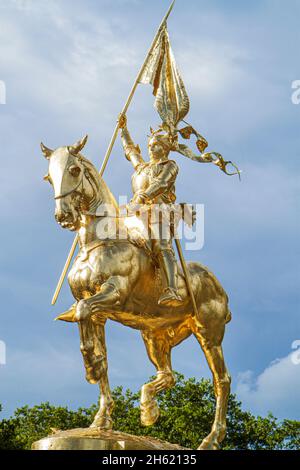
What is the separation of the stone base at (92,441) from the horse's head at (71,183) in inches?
115

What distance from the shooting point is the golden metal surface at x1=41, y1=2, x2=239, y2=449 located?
10.2 meters

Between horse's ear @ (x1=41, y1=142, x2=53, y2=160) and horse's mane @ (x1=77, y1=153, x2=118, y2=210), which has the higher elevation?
horse's ear @ (x1=41, y1=142, x2=53, y2=160)

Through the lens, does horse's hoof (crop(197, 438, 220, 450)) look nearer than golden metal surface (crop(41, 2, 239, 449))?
No

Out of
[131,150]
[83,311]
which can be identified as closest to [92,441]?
[83,311]

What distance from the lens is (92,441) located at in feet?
30.6

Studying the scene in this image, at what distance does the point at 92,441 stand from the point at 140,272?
2.53 meters

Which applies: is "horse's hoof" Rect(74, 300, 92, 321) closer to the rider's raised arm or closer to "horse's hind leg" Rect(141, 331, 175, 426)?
"horse's hind leg" Rect(141, 331, 175, 426)

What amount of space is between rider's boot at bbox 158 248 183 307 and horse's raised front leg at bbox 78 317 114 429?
976 mm

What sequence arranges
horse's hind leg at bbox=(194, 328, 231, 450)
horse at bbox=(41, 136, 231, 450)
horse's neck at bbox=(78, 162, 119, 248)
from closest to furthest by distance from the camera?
horse at bbox=(41, 136, 231, 450) < horse's neck at bbox=(78, 162, 119, 248) < horse's hind leg at bbox=(194, 328, 231, 450)

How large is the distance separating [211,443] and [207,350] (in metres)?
1.41

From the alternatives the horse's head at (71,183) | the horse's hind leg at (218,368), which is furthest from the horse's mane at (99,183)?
the horse's hind leg at (218,368)

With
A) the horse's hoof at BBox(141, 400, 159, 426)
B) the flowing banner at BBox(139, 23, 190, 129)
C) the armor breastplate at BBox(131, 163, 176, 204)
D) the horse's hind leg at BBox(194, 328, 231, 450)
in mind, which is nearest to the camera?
the horse's hoof at BBox(141, 400, 159, 426)

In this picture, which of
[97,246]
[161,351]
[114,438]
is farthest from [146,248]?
[114,438]

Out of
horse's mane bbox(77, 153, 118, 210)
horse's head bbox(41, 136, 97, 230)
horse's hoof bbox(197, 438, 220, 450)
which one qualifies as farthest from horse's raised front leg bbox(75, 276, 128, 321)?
horse's hoof bbox(197, 438, 220, 450)
